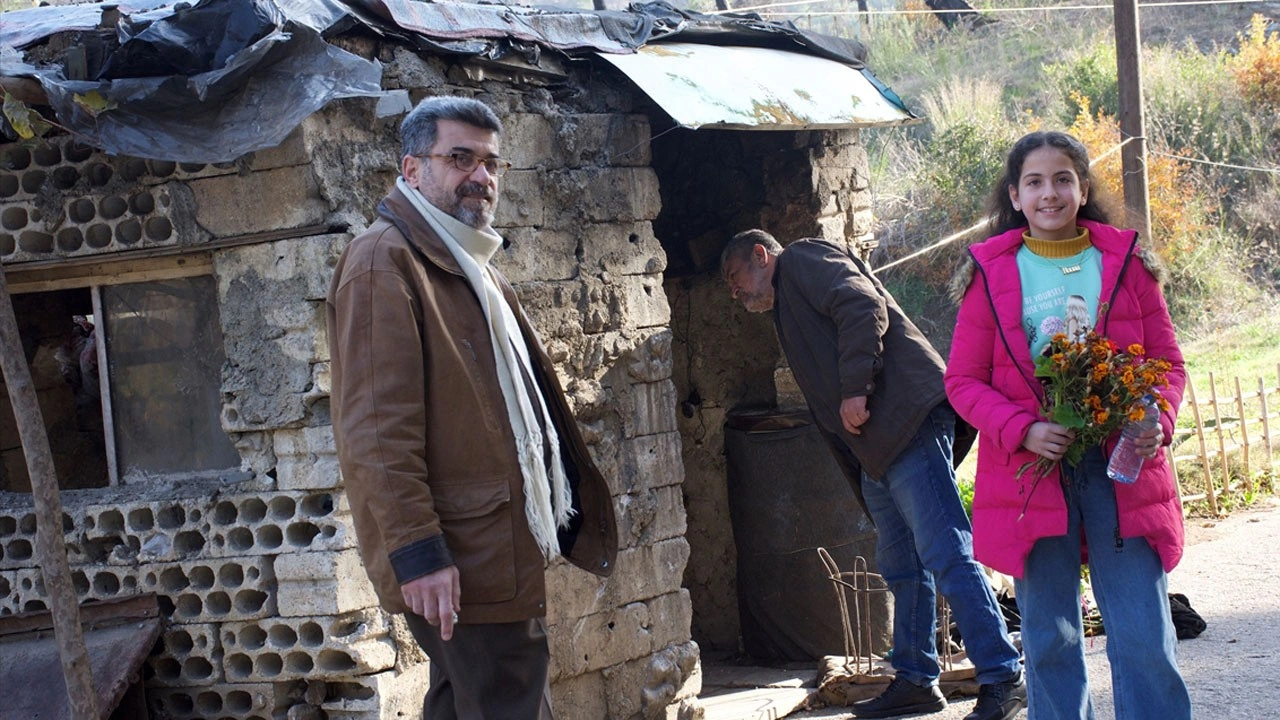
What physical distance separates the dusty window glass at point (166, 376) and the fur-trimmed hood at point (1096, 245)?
2646 mm

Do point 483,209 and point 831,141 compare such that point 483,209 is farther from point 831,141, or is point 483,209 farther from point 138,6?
point 831,141

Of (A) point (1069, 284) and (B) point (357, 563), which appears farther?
(B) point (357, 563)

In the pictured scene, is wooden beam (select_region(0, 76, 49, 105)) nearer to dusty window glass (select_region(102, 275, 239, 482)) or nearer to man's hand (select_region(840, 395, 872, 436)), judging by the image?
dusty window glass (select_region(102, 275, 239, 482))

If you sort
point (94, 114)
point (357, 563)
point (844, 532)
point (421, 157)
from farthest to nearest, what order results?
point (844, 532) → point (357, 563) → point (94, 114) → point (421, 157)

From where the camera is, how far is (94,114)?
421 cm

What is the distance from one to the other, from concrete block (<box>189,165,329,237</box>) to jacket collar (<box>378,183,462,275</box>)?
1.08 meters

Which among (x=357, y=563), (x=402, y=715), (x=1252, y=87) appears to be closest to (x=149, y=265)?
(x=357, y=563)

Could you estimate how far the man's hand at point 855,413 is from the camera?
4992 millimetres

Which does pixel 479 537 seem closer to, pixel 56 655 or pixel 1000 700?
pixel 56 655

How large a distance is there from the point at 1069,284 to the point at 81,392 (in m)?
4.49

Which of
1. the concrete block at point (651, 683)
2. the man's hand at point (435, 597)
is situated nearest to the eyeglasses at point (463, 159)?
the man's hand at point (435, 597)

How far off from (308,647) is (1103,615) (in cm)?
254

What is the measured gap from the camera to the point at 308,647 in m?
4.55

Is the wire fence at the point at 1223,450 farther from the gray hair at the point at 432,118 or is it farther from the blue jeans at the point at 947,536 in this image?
the gray hair at the point at 432,118
